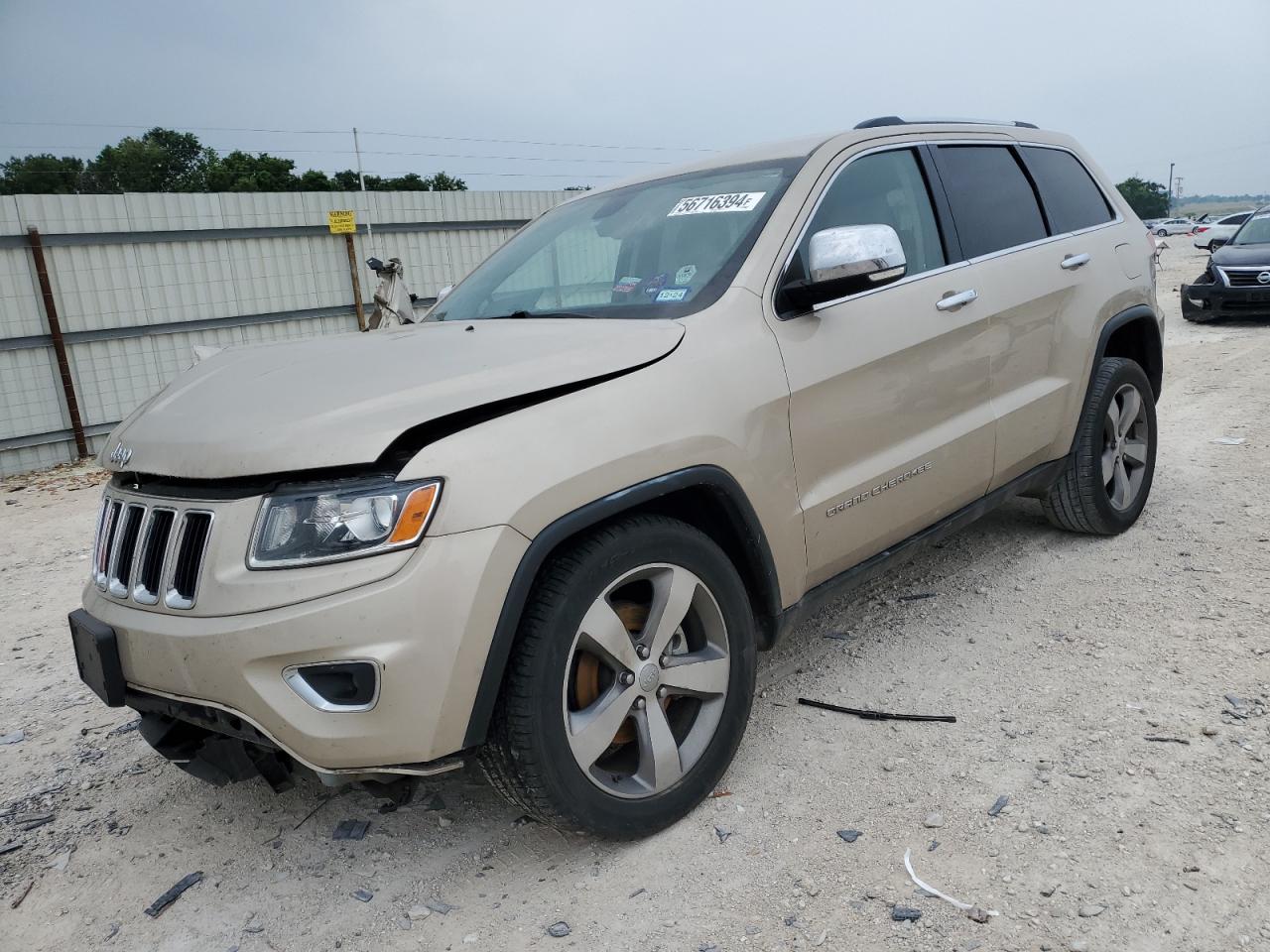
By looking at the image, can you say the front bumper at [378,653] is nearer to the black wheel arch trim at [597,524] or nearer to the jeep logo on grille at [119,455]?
the black wheel arch trim at [597,524]

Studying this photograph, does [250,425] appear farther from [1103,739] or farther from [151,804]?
[1103,739]

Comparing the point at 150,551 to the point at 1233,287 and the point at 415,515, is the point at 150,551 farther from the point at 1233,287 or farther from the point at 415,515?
the point at 1233,287

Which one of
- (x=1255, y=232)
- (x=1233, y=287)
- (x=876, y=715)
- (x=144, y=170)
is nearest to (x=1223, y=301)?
(x=1233, y=287)

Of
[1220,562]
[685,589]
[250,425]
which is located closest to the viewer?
[250,425]

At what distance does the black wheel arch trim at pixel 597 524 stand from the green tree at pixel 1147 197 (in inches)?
4038

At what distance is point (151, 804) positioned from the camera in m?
3.00

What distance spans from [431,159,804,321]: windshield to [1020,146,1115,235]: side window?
1.57m

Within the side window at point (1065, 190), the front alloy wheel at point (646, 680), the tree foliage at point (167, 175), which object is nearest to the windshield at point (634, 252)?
the front alloy wheel at point (646, 680)

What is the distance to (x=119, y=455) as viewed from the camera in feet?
7.94

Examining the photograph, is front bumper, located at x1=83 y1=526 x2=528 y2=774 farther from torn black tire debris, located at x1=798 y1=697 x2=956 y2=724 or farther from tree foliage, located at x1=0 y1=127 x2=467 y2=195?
tree foliage, located at x1=0 y1=127 x2=467 y2=195

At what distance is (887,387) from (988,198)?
1213mm

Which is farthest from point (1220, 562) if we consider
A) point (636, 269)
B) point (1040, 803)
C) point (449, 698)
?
point (449, 698)

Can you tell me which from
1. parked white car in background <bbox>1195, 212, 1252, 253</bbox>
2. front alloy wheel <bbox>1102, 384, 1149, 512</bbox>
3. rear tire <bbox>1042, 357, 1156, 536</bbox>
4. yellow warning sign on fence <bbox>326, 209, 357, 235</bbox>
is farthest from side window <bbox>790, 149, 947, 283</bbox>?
parked white car in background <bbox>1195, 212, 1252, 253</bbox>

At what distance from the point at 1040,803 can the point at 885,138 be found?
7.36 feet
